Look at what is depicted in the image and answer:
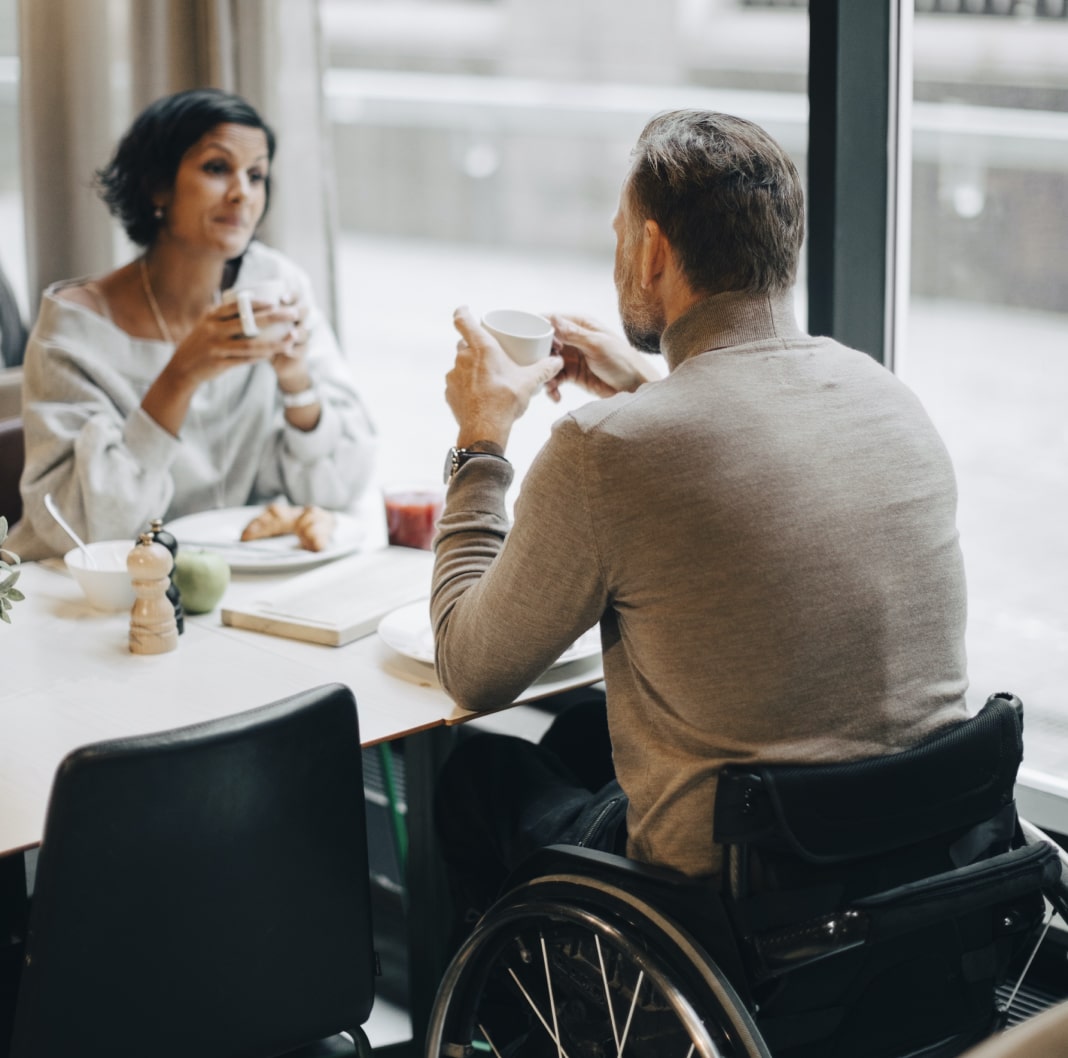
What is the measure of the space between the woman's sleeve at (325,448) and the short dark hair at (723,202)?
1027 mm

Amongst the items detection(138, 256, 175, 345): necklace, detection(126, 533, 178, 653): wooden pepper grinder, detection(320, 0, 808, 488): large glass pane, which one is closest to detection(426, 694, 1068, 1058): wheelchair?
detection(126, 533, 178, 653): wooden pepper grinder

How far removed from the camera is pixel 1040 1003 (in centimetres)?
187

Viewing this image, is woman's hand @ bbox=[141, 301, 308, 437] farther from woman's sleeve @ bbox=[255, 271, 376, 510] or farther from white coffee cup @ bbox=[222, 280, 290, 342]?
woman's sleeve @ bbox=[255, 271, 376, 510]

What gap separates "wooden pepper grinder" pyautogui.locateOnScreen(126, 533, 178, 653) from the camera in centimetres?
156

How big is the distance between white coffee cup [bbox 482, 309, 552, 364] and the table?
15.1 inches

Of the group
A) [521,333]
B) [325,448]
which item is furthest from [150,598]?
[325,448]

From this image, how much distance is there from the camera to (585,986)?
1271 millimetres

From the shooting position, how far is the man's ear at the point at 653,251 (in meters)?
1.29

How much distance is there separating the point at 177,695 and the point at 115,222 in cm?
175

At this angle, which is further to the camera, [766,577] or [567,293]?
[567,293]

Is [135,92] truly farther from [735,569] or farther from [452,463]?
[735,569]

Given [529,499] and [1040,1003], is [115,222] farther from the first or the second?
[1040,1003]

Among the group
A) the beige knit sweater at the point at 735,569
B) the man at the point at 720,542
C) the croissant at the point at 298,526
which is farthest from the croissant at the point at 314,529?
the beige knit sweater at the point at 735,569

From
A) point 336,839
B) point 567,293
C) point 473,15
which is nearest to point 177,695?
point 336,839
